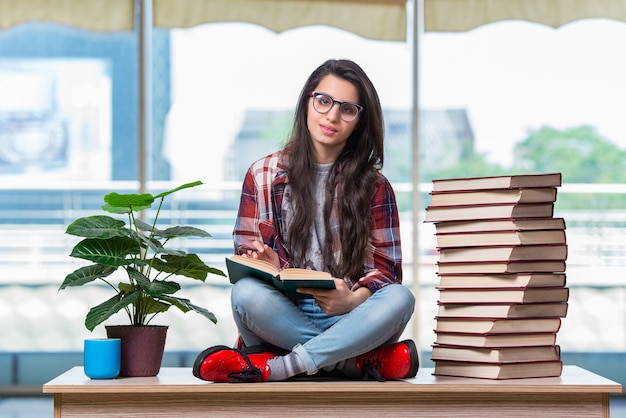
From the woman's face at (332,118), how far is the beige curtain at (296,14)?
6.64 ft

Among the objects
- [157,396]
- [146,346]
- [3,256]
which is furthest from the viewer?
[3,256]

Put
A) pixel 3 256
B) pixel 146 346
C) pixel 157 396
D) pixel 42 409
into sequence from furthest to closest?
pixel 3 256
pixel 42 409
pixel 146 346
pixel 157 396

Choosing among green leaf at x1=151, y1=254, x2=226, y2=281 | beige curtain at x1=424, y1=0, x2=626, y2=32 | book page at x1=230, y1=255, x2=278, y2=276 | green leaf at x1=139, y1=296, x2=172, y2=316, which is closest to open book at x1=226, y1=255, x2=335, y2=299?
book page at x1=230, y1=255, x2=278, y2=276

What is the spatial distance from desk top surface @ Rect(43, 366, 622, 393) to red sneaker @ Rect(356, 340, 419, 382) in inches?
1.2

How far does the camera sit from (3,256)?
4254mm

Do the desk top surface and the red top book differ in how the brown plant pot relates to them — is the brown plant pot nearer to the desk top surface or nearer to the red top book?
the desk top surface

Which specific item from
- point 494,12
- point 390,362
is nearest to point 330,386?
point 390,362

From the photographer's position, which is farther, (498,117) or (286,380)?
(498,117)

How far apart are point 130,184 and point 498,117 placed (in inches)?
72.3

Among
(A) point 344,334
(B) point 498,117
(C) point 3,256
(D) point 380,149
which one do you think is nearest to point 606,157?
(B) point 498,117

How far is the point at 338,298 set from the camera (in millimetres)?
2123

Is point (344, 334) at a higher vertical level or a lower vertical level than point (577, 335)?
higher

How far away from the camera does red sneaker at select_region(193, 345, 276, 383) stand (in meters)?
2.05

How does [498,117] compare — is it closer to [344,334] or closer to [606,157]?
[606,157]
